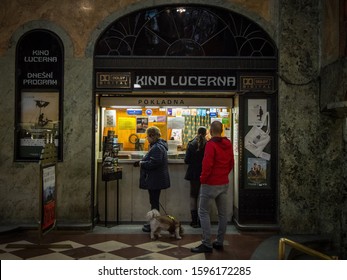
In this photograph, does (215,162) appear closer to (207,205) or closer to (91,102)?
(207,205)

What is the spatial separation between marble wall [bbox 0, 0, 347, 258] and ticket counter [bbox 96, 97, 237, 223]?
1.92ft

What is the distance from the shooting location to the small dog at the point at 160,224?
6.98 metres

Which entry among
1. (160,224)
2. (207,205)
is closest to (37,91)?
(160,224)

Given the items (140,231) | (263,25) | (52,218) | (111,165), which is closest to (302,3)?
(263,25)

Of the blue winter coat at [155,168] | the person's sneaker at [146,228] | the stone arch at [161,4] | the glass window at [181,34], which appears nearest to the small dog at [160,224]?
the person's sneaker at [146,228]

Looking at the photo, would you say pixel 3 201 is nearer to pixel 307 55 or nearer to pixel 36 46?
pixel 36 46

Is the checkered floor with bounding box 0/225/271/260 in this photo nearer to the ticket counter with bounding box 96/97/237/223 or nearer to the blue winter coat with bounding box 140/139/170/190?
the ticket counter with bounding box 96/97/237/223

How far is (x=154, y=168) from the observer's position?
739 cm

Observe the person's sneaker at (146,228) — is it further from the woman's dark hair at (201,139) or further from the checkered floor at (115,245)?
the woman's dark hair at (201,139)

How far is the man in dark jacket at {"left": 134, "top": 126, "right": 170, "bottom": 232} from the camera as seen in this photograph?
7363 mm

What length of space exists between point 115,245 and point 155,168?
1424 millimetres

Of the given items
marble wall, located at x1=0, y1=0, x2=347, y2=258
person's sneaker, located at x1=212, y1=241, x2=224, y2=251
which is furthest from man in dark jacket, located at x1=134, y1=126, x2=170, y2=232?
person's sneaker, located at x1=212, y1=241, x2=224, y2=251

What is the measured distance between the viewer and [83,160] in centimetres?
781

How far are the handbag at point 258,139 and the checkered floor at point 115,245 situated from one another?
4.77ft
